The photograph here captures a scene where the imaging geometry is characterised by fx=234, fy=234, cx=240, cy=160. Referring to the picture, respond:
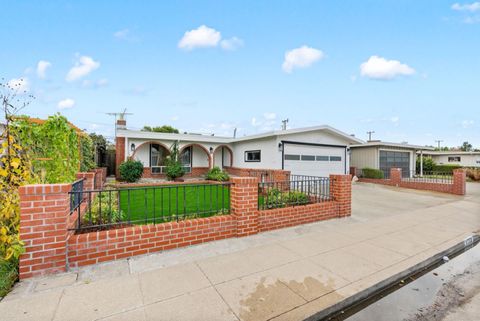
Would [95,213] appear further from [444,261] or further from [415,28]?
[415,28]

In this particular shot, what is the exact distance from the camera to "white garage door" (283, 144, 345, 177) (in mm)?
12305

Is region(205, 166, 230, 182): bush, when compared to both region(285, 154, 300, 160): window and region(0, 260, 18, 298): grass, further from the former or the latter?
region(0, 260, 18, 298): grass

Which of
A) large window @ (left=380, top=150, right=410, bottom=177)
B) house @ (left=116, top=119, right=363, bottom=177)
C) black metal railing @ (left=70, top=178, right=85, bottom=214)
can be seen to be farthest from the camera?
large window @ (left=380, top=150, right=410, bottom=177)

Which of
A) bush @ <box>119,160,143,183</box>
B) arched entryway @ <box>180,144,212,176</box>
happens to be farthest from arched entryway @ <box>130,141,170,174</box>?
bush @ <box>119,160,143,183</box>

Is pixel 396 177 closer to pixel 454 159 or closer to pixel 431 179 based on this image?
pixel 431 179

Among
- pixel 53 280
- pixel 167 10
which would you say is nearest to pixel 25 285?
pixel 53 280

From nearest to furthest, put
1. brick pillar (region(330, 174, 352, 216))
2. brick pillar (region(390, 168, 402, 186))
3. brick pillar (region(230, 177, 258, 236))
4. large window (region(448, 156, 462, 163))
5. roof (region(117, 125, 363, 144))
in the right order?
brick pillar (region(230, 177, 258, 236)) → brick pillar (region(330, 174, 352, 216)) → roof (region(117, 125, 363, 144)) → brick pillar (region(390, 168, 402, 186)) → large window (region(448, 156, 462, 163))

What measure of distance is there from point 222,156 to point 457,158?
29.5 meters

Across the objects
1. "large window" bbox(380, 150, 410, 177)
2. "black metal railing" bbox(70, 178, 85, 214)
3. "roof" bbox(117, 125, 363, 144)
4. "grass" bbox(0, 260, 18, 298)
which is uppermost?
"roof" bbox(117, 125, 363, 144)

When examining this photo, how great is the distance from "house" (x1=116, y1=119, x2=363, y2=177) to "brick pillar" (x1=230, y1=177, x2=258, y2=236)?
7.39 metres

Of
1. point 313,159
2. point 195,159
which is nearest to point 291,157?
point 313,159

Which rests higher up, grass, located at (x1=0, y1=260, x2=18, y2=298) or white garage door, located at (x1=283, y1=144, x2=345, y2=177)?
white garage door, located at (x1=283, y1=144, x2=345, y2=177)

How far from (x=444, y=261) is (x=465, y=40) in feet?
31.8

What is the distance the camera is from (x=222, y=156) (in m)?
18.4
